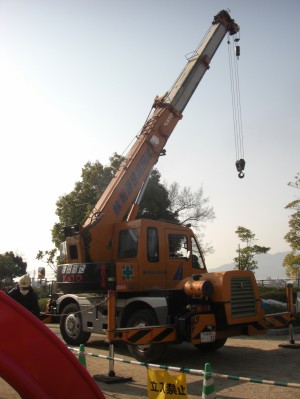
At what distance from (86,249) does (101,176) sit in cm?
1806

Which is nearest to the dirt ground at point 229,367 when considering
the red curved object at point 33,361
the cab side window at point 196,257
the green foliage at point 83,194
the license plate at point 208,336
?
the license plate at point 208,336

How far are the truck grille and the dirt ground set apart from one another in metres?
1.02

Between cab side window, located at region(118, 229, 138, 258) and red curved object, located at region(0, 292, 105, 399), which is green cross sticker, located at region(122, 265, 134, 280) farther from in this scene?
red curved object, located at region(0, 292, 105, 399)

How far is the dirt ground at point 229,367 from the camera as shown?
654cm

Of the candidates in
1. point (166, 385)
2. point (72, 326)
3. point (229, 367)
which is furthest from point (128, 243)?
point (166, 385)

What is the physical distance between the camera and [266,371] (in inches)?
309

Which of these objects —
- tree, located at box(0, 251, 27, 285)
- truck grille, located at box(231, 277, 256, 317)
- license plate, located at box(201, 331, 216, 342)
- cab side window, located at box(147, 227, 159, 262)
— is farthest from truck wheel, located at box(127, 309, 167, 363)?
tree, located at box(0, 251, 27, 285)

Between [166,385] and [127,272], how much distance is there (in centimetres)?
515

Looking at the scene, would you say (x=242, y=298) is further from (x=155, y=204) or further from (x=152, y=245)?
(x=155, y=204)

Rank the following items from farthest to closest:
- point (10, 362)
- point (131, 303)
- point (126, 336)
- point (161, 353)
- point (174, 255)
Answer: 1. point (174, 255)
2. point (131, 303)
3. point (161, 353)
4. point (126, 336)
5. point (10, 362)

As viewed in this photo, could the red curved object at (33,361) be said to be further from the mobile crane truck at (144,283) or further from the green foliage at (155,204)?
the green foliage at (155,204)

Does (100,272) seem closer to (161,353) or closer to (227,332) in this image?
(161,353)

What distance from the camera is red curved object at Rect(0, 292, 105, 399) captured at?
7.23 feet

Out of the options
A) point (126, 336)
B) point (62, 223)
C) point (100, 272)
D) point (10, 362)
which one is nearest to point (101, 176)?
point (62, 223)
